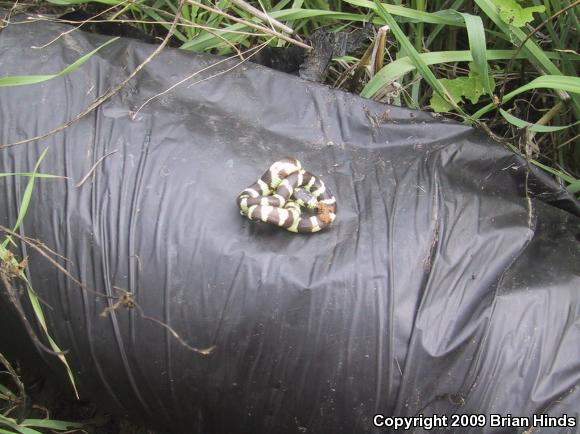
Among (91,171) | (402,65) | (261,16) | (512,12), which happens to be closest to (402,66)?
(402,65)

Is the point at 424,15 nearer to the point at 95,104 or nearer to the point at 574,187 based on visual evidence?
the point at 574,187

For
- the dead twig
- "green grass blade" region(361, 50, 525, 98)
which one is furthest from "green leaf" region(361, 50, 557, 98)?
the dead twig

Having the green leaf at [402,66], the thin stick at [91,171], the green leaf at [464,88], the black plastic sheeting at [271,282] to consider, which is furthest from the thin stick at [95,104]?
the green leaf at [464,88]

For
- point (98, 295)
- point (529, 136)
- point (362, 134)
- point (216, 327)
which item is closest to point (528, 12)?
point (529, 136)

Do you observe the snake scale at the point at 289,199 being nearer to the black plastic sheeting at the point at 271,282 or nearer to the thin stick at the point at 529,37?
the black plastic sheeting at the point at 271,282

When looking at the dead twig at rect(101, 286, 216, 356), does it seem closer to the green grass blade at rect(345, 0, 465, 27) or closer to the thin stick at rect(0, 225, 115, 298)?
the thin stick at rect(0, 225, 115, 298)

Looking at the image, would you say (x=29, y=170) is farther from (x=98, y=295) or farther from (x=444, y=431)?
(x=444, y=431)
